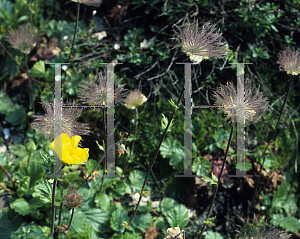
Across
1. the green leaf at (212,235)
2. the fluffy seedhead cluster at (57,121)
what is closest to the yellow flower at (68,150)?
the fluffy seedhead cluster at (57,121)

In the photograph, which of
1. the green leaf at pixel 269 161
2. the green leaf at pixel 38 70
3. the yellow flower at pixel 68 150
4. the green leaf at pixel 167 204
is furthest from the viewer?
the green leaf at pixel 38 70

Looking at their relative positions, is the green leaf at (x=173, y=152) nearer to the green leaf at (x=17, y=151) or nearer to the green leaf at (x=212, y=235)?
the green leaf at (x=212, y=235)

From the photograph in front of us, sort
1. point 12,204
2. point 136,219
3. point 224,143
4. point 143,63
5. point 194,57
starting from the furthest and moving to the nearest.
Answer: point 143,63, point 224,143, point 136,219, point 12,204, point 194,57

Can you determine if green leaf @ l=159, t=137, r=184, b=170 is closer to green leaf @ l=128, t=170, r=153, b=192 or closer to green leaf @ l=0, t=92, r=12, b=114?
green leaf @ l=128, t=170, r=153, b=192

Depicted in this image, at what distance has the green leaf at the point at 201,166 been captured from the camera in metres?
2.88

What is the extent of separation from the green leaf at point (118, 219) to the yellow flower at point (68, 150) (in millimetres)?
1087

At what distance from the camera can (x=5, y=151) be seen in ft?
10.6

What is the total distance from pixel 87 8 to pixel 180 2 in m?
1.29

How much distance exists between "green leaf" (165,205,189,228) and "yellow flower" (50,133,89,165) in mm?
1358

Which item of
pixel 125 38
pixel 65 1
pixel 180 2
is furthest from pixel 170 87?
pixel 65 1

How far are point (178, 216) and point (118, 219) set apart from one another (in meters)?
0.59

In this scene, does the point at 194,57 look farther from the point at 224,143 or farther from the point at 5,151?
the point at 5,151

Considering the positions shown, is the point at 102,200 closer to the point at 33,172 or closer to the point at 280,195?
the point at 33,172

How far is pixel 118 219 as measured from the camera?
261cm
